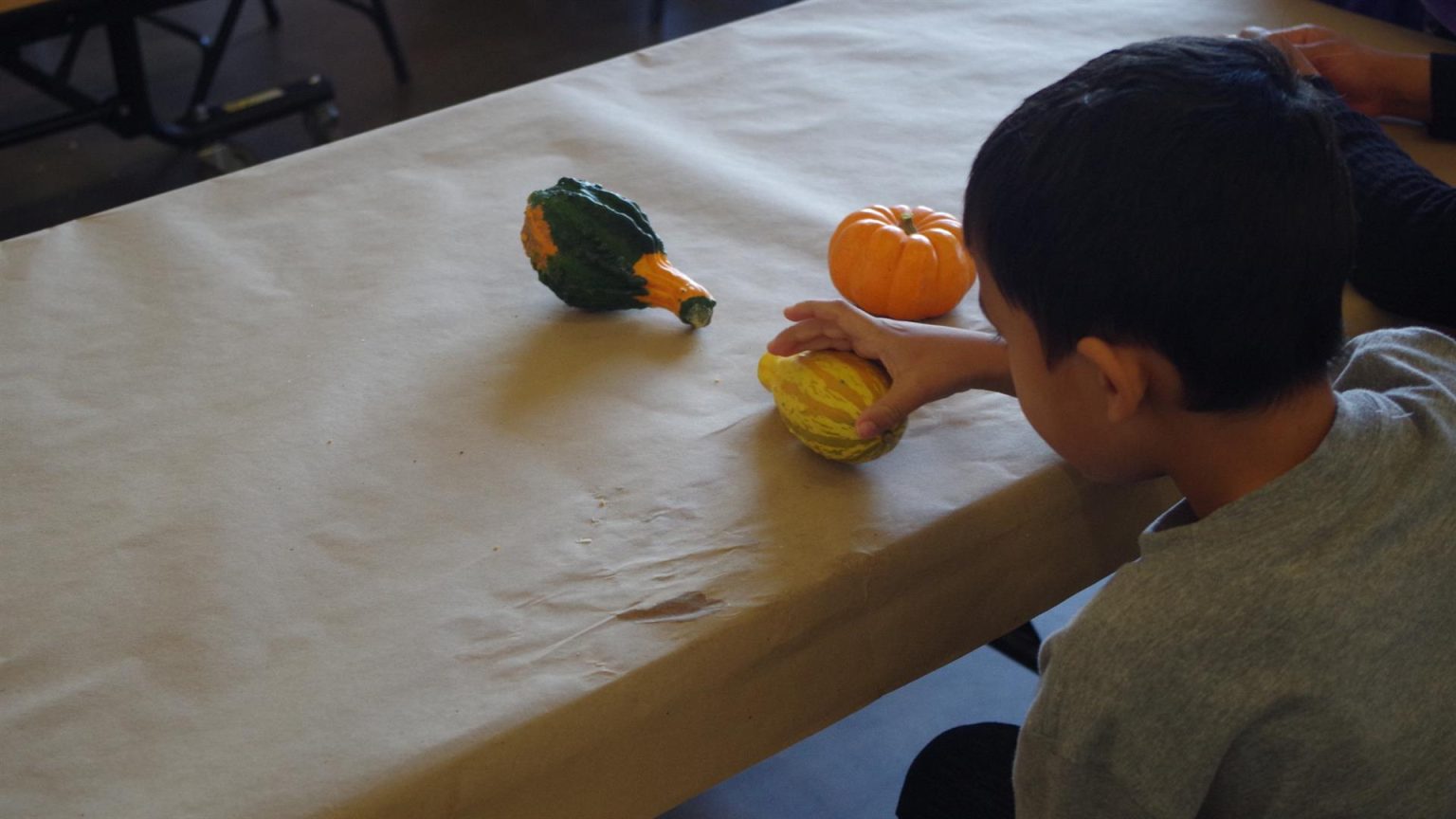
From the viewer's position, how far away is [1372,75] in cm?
137

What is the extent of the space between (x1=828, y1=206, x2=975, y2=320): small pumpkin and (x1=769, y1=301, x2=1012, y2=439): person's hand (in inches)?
2.9

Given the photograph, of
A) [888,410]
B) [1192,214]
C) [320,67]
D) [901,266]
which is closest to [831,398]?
[888,410]

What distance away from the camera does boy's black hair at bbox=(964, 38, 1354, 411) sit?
683 mm

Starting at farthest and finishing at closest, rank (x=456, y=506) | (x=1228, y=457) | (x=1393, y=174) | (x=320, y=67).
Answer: (x=320, y=67) < (x=1393, y=174) < (x=456, y=506) < (x=1228, y=457)

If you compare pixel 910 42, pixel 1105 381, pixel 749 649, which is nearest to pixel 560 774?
pixel 749 649

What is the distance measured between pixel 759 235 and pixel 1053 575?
435 mm

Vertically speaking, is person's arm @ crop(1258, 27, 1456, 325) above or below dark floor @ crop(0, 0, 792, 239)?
above

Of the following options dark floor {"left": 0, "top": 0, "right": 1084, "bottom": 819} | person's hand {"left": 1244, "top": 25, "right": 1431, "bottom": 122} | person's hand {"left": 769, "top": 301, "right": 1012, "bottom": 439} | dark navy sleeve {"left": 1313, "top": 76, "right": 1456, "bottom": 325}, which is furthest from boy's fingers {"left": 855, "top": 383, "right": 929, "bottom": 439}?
dark floor {"left": 0, "top": 0, "right": 1084, "bottom": 819}

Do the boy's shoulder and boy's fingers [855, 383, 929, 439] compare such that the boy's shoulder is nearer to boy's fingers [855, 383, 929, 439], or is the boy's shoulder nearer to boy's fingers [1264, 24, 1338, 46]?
boy's fingers [855, 383, 929, 439]

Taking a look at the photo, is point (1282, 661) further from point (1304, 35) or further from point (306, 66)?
point (306, 66)

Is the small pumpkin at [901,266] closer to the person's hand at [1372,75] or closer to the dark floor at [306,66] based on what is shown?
the person's hand at [1372,75]

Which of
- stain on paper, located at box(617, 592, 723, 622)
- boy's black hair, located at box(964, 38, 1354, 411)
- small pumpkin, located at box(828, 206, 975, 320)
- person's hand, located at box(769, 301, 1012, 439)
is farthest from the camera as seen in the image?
small pumpkin, located at box(828, 206, 975, 320)

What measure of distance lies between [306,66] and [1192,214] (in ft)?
11.5

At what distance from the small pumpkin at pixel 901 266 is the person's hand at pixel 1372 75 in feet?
1.81
